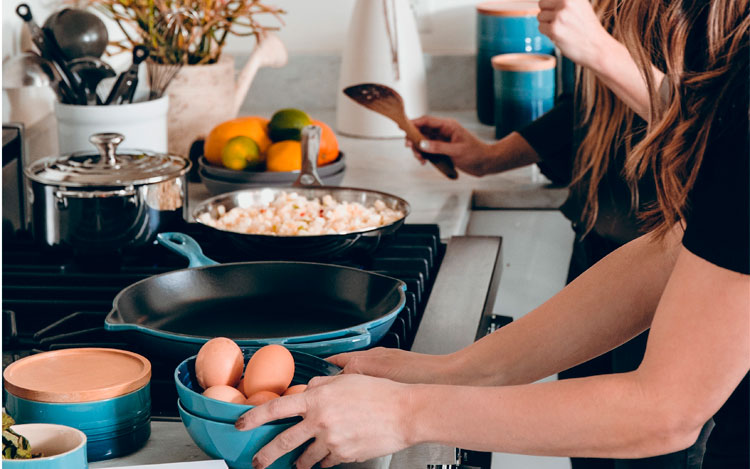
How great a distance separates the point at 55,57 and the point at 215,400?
944 mm

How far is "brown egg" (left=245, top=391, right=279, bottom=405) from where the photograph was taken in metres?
0.80

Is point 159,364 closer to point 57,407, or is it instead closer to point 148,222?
point 57,407

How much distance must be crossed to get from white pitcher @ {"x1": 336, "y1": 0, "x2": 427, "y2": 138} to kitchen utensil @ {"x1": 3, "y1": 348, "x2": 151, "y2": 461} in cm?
138

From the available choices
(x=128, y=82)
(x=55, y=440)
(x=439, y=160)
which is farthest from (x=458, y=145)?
(x=55, y=440)

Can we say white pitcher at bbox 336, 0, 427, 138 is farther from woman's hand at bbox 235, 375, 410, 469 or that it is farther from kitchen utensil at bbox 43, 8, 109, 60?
woman's hand at bbox 235, 375, 410, 469

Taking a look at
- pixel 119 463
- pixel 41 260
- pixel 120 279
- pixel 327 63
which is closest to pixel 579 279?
pixel 119 463

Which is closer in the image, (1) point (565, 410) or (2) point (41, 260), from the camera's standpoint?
(1) point (565, 410)

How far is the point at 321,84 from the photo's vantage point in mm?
2574

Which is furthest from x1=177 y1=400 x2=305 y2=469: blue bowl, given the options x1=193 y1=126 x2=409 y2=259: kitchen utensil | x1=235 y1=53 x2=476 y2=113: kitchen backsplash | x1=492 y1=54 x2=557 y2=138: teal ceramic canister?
x1=235 y1=53 x2=476 y2=113: kitchen backsplash

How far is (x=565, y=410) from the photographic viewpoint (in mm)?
754

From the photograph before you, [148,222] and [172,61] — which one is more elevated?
[172,61]

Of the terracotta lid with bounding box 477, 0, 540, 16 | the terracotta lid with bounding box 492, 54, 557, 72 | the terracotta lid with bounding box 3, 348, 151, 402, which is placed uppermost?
the terracotta lid with bounding box 477, 0, 540, 16

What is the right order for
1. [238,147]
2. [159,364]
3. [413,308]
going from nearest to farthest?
1. [159,364]
2. [413,308]
3. [238,147]

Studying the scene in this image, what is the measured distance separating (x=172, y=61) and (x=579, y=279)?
3.76 ft
